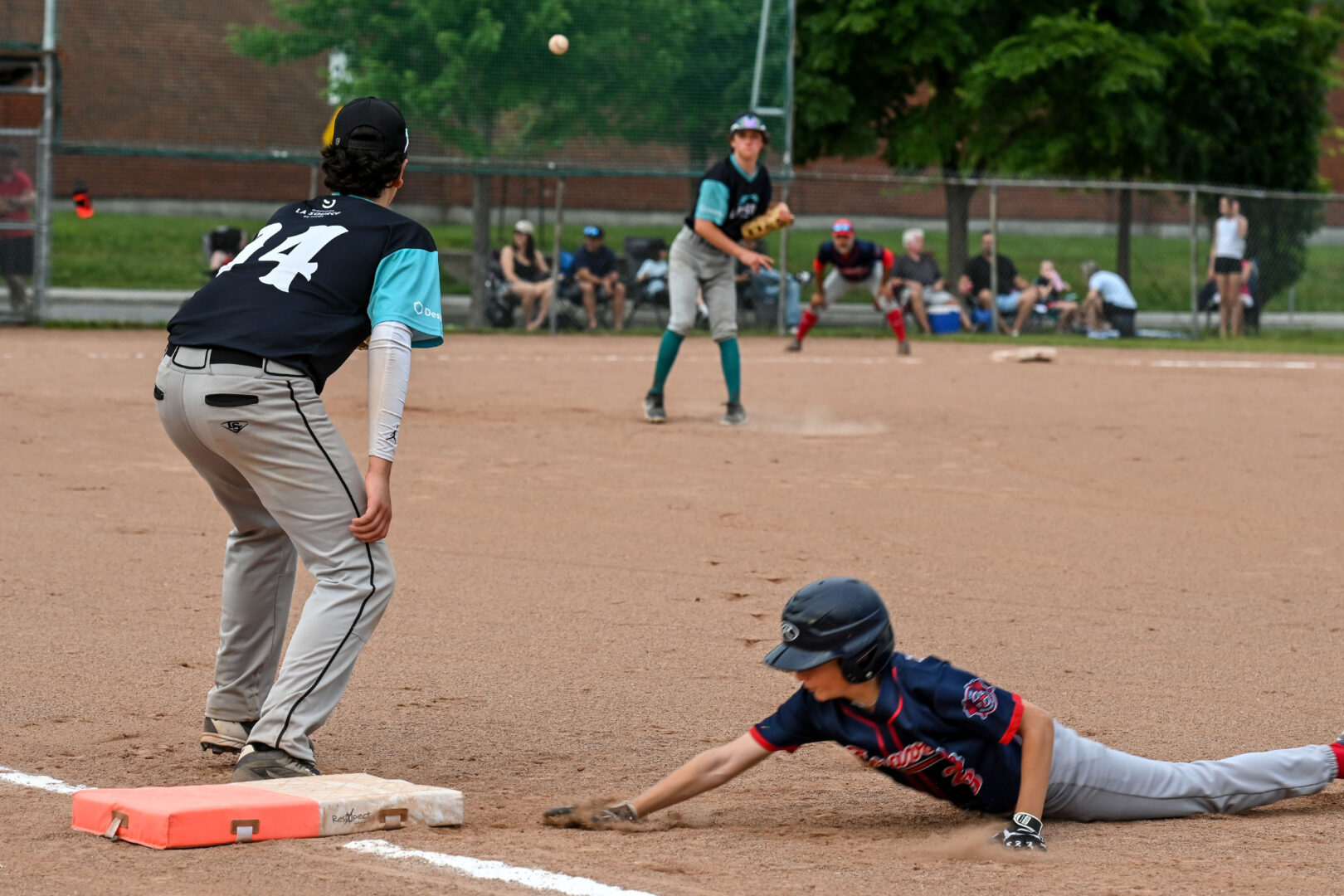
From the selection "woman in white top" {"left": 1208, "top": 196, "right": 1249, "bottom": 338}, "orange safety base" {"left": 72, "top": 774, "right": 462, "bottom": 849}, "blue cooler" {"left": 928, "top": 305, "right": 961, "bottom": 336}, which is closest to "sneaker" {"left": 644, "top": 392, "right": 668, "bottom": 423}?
"orange safety base" {"left": 72, "top": 774, "right": 462, "bottom": 849}

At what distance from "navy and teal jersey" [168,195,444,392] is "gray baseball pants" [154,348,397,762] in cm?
7

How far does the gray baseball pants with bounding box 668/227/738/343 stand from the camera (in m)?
11.0

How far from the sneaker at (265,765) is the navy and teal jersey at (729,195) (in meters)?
7.11

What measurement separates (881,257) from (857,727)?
44.9 ft

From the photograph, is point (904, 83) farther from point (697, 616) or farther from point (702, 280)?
point (697, 616)

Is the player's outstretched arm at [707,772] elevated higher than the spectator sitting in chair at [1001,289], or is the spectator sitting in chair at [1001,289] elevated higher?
the spectator sitting in chair at [1001,289]

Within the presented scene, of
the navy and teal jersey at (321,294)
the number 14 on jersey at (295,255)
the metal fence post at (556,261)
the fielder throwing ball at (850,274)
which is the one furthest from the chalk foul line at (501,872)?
the metal fence post at (556,261)

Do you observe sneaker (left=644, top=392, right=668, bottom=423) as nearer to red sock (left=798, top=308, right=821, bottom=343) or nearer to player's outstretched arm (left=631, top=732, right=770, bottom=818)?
red sock (left=798, top=308, right=821, bottom=343)

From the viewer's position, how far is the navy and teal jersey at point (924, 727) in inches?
148

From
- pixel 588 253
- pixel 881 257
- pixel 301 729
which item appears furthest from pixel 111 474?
pixel 588 253

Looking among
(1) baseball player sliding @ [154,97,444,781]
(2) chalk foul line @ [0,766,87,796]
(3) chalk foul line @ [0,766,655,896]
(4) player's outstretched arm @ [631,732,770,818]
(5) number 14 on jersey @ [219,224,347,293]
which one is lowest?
(2) chalk foul line @ [0,766,87,796]

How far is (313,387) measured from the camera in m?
4.03

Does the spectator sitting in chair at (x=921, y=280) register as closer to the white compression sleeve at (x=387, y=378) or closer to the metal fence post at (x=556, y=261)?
the metal fence post at (x=556, y=261)

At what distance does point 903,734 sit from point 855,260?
→ 1361 cm
